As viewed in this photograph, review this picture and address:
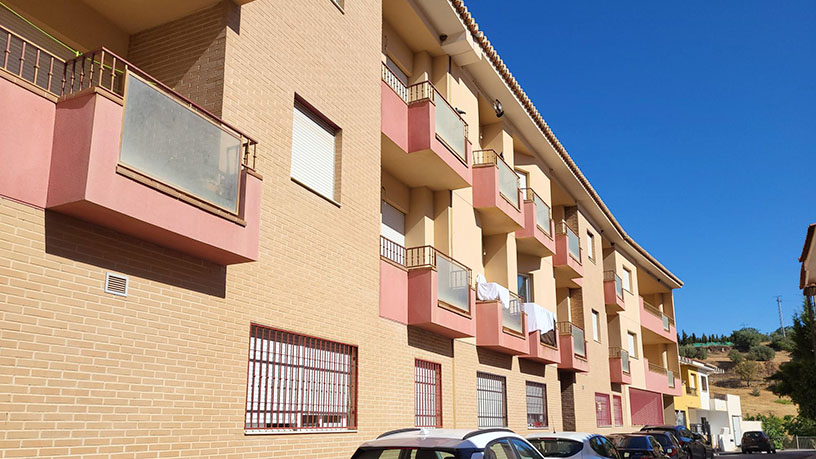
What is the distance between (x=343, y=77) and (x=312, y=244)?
11.2 ft

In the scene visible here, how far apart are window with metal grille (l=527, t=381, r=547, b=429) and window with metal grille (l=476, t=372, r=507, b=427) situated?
228 cm

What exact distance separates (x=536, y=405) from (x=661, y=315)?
21.3m

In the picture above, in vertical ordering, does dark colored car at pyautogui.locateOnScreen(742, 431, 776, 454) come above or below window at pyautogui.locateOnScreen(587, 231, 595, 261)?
→ below

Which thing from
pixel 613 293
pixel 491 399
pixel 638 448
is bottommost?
pixel 638 448

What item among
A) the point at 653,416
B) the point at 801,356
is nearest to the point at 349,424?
the point at 801,356

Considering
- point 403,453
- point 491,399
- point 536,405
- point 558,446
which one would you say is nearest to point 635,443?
point 491,399

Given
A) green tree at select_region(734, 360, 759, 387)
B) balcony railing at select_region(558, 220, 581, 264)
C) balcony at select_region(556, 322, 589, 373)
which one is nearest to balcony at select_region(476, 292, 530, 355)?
balcony at select_region(556, 322, 589, 373)

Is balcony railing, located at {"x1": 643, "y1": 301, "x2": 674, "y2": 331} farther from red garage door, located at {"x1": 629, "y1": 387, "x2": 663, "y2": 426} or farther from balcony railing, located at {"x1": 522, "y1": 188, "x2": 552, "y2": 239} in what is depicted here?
balcony railing, located at {"x1": 522, "y1": 188, "x2": 552, "y2": 239}

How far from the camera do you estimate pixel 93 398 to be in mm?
6930

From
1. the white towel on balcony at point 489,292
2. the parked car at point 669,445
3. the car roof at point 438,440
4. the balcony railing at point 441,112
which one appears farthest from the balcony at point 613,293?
the car roof at point 438,440

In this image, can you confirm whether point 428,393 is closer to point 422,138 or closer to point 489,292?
point 489,292

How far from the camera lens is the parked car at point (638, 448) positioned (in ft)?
53.4

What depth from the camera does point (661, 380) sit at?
36.8 meters

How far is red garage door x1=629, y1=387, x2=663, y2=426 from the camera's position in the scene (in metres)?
34.7
